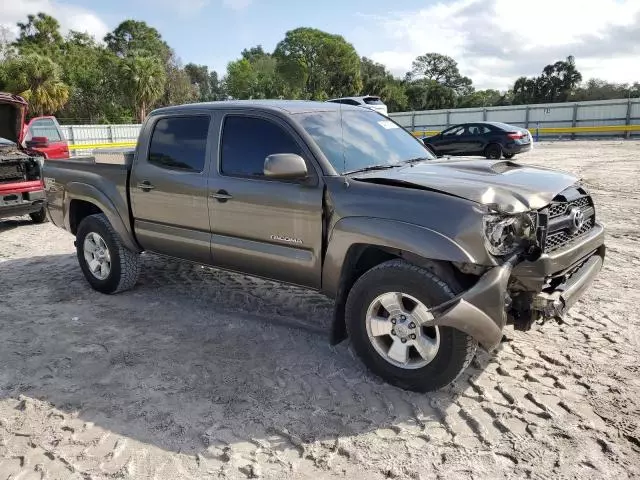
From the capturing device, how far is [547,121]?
30703 mm

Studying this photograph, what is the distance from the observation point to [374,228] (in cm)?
342

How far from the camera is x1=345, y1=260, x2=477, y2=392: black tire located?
323 cm

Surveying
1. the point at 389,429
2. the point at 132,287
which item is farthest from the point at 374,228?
the point at 132,287

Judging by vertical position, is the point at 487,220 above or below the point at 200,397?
above

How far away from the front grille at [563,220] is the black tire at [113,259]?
3.96 metres

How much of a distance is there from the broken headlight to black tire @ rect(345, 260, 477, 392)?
1.27ft

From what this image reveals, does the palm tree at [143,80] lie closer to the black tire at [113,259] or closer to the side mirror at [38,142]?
the side mirror at [38,142]

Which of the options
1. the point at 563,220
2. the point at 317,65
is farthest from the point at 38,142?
the point at 317,65

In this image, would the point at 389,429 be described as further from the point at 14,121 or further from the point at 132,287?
the point at 14,121

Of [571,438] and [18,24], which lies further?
[18,24]

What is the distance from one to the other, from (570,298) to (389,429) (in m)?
1.39

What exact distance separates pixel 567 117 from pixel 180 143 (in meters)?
30.2

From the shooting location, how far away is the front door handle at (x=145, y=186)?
4.88 m

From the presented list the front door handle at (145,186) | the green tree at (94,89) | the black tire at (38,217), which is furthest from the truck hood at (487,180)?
the green tree at (94,89)
